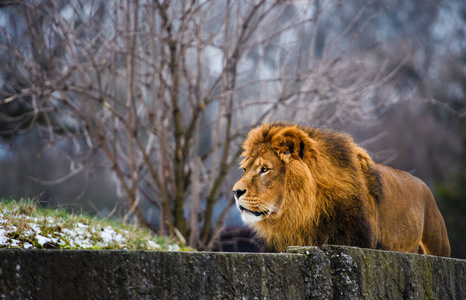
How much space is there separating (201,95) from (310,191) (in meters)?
3.96

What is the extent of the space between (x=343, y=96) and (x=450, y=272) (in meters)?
3.64

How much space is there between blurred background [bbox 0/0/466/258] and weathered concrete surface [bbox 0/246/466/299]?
165cm

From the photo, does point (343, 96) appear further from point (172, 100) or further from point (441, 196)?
point (441, 196)

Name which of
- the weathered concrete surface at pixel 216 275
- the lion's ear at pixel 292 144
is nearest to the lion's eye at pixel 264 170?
the lion's ear at pixel 292 144

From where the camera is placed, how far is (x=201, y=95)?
7.30 m

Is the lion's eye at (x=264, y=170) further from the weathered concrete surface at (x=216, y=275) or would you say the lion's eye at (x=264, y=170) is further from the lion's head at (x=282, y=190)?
the weathered concrete surface at (x=216, y=275)

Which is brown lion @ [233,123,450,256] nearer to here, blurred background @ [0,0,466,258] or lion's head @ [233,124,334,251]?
lion's head @ [233,124,334,251]

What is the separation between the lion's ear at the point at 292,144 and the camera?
372 centimetres

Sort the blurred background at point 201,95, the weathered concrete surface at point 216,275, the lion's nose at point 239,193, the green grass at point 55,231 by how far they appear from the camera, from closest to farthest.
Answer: the weathered concrete surface at point 216,275
the green grass at point 55,231
the lion's nose at point 239,193
the blurred background at point 201,95

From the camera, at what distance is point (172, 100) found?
6.58 m

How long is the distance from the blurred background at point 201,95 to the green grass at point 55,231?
558 millimetres

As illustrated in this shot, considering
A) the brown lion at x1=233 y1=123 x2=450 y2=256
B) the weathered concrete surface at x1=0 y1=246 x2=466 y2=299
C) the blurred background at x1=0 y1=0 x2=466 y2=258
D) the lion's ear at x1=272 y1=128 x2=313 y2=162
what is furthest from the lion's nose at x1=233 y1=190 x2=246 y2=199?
the weathered concrete surface at x1=0 y1=246 x2=466 y2=299

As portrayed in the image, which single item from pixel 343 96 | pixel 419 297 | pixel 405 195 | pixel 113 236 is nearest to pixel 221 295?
pixel 419 297

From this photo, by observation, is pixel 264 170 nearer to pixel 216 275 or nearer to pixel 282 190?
pixel 282 190
